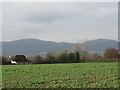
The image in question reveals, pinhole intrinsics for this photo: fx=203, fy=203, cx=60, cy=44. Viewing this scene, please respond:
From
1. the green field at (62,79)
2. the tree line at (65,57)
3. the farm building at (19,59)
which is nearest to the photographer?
the green field at (62,79)

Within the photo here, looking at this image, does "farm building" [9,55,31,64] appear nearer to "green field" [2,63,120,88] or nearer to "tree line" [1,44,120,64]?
"tree line" [1,44,120,64]

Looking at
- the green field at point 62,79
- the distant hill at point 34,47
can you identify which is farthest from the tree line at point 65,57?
the green field at point 62,79

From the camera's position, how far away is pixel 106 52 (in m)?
53.9

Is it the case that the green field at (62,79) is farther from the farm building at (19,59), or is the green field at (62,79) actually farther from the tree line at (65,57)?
the farm building at (19,59)

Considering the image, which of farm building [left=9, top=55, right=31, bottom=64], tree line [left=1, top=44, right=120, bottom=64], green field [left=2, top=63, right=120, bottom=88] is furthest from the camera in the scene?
farm building [left=9, top=55, right=31, bottom=64]

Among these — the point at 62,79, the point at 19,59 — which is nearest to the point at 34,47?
the point at 19,59

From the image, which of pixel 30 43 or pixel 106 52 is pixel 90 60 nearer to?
pixel 106 52

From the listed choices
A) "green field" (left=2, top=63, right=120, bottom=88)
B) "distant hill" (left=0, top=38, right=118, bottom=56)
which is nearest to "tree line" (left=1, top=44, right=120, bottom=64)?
"distant hill" (left=0, top=38, right=118, bottom=56)

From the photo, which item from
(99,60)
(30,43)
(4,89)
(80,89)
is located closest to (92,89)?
(80,89)

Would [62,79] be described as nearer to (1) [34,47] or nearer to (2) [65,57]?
(2) [65,57]

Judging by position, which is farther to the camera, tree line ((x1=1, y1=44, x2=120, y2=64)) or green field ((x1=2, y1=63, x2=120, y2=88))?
tree line ((x1=1, y1=44, x2=120, y2=64))

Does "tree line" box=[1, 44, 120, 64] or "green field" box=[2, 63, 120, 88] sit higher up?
"tree line" box=[1, 44, 120, 64]

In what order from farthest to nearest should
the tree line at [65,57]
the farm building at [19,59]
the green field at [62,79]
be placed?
the farm building at [19,59] → the tree line at [65,57] → the green field at [62,79]

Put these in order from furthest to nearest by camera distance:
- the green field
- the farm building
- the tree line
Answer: the farm building, the tree line, the green field
